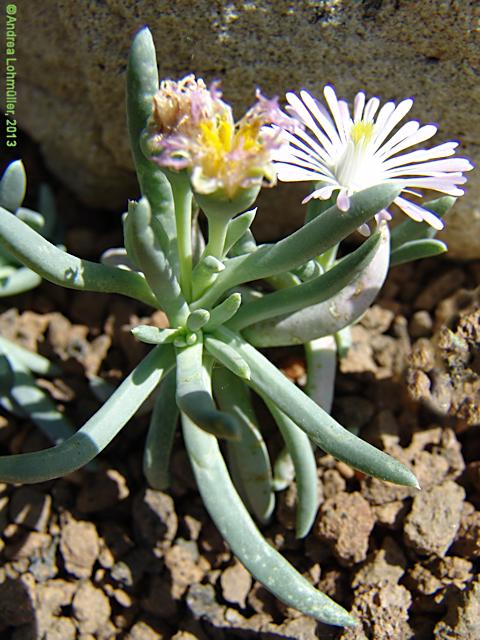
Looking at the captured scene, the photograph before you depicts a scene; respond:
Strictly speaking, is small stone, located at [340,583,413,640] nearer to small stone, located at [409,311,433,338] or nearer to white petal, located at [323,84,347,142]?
small stone, located at [409,311,433,338]

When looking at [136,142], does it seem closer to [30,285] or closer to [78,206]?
[30,285]

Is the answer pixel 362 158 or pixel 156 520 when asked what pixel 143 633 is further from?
pixel 362 158

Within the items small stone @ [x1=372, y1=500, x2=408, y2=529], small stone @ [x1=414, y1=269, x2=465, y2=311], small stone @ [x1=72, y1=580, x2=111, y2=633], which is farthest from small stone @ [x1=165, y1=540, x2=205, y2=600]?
small stone @ [x1=414, y1=269, x2=465, y2=311]

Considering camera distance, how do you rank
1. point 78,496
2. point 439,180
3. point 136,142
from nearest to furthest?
point 439,180 < point 136,142 < point 78,496

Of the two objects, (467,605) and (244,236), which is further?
(244,236)

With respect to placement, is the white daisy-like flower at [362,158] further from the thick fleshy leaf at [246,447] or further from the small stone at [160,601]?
the small stone at [160,601]

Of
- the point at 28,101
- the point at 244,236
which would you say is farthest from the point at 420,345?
the point at 28,101
